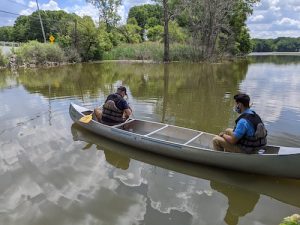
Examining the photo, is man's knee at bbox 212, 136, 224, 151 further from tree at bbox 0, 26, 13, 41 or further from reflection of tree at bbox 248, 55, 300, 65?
tree at bbox 0, 26, 13, 41

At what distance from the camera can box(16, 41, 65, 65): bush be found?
3322cm

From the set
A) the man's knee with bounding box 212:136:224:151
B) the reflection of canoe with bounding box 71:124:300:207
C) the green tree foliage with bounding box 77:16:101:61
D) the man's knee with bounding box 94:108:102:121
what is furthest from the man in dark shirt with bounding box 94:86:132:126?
the green tree foliage with bounding box 77:16:101:61

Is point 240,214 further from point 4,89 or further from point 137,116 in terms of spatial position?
point 4,89

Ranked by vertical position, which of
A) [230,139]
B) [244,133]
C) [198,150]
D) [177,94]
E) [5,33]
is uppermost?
[5,33]

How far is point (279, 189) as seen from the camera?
583 cm

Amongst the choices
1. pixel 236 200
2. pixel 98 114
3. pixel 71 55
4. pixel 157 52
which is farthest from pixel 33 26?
pixel 236 200

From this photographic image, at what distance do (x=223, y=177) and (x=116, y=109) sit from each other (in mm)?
3346

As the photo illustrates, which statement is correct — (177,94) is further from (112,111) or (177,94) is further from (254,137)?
(254,137)

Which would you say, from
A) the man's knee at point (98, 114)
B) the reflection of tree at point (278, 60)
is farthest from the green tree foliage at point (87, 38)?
the man's knee at point (98, 114)

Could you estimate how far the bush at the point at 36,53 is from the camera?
33219 mm

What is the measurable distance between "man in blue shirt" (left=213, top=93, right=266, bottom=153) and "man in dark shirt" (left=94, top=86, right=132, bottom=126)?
2.94 m

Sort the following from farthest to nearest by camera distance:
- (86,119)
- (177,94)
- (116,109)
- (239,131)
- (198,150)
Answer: (177,94), (86,119), (116,109), (198,150), (239,131)

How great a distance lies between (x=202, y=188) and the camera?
594cm

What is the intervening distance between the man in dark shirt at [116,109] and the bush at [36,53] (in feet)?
90.0
